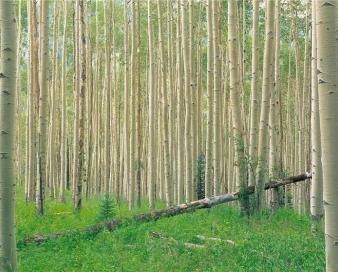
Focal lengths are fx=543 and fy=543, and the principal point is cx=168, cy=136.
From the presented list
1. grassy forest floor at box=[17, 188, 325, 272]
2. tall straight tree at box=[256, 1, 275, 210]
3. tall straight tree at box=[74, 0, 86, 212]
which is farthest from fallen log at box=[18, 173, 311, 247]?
tall straight tree at box=[74, 0, 86, 212]

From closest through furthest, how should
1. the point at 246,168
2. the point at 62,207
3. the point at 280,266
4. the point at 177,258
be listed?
the point at 280,266 < the point at 177,258 < the point at 246,168 < the point at 62,207

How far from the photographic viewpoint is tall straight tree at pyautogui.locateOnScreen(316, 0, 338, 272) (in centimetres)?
334

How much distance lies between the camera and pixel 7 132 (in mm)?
5766

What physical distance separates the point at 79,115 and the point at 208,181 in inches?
133

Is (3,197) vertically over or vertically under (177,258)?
over

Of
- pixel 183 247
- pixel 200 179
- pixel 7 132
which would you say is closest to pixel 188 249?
pixel 183 247

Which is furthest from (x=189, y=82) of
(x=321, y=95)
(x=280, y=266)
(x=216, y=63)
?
(x=321, y=95)

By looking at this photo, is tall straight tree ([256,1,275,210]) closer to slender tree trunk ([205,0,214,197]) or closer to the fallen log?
Answer: the fallen log

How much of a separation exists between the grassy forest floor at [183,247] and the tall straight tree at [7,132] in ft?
4.85

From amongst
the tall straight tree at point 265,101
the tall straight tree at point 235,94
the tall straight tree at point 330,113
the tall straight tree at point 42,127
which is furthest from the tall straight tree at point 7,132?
the tall straight tree at point 42,127

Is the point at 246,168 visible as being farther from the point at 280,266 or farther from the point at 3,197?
the point at 3,197

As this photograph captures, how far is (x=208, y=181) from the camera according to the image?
40.3 ft

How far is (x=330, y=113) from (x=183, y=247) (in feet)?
15.7

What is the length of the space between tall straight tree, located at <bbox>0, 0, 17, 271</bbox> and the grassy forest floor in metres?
1.48
